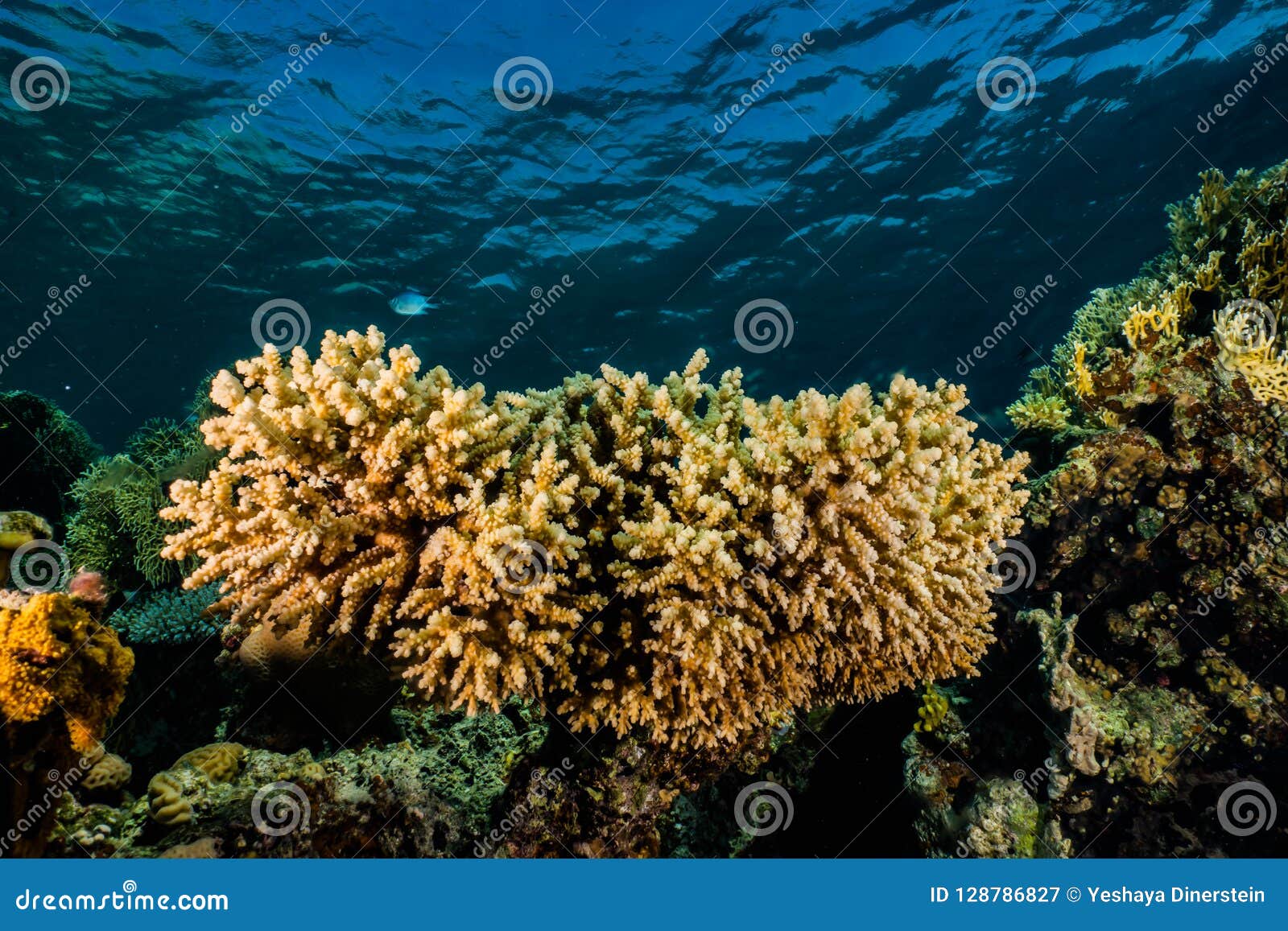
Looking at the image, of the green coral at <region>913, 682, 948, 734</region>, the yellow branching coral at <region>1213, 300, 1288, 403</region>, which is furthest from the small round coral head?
the yellow branching coral at <region>1213, 300, 1288, 403</region>

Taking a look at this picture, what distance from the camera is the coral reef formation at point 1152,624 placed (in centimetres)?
398

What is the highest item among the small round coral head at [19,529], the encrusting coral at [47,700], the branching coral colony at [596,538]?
the branching coral colony at [596,538]

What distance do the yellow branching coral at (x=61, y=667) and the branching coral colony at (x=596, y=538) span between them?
22.8 inches

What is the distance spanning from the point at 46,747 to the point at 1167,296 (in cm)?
880

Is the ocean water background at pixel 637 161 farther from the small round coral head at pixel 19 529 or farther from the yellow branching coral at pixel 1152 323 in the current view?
the small round coral head at pixel 19 529

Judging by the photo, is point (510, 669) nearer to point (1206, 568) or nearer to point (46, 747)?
point (46, 747)

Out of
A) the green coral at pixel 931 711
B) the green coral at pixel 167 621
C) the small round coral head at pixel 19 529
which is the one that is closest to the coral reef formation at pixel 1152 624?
the green coral at pixel 931 711

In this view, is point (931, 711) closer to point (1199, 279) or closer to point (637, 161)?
point (1199, 279)

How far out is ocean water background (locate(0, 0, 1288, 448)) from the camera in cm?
1580

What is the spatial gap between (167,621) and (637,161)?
1974cm

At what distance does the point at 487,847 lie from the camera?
11.0 ft

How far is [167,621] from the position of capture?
4.30m

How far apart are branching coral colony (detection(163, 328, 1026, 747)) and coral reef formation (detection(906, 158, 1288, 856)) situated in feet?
4.66

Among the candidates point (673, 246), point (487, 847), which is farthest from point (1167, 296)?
point (673, 246)
